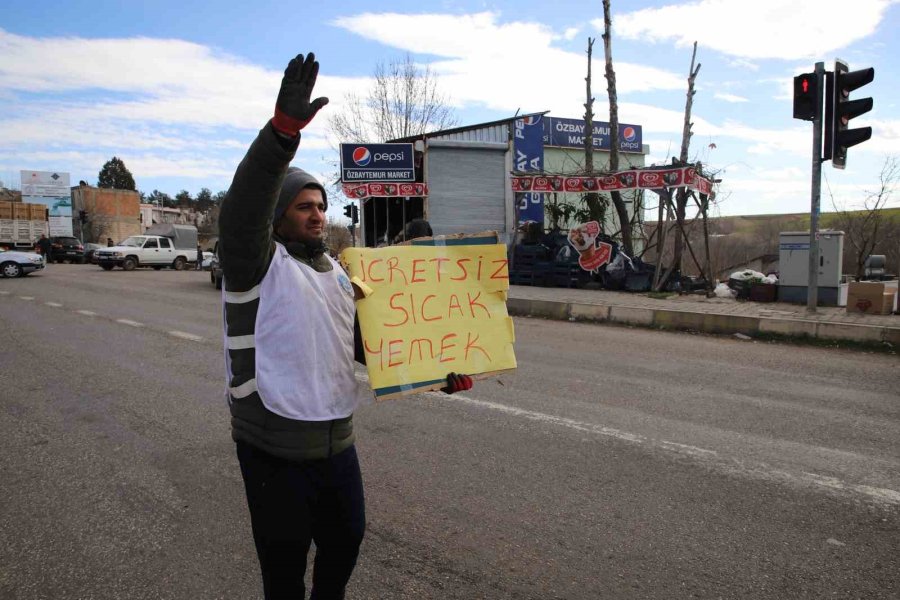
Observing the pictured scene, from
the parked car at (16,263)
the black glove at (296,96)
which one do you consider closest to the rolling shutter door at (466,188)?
the parked car at (16,263)

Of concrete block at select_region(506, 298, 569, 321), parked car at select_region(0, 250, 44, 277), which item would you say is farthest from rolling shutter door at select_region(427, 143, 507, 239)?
parked car at select_region(0, 250, 44, 277)

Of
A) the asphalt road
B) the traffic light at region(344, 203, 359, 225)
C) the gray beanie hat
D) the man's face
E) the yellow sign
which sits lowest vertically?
the asphalt road

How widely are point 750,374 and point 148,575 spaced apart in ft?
21.1

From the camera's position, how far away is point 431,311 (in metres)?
2.57

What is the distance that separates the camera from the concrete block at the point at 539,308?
1248 cm

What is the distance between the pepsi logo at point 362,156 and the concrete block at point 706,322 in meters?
10.2

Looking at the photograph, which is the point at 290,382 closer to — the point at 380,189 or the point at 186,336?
the point at 186,336

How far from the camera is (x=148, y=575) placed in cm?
297

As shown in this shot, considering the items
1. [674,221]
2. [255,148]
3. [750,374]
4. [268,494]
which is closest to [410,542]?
[268,494]

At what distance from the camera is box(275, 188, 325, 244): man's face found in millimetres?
2010

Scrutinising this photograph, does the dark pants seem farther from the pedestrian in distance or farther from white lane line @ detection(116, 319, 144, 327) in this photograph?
the pedestrian in distance

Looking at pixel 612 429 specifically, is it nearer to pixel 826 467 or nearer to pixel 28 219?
pixel 826 467

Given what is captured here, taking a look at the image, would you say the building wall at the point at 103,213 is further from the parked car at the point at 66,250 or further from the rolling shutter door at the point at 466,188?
the rolling shutter door at the point at 466,188

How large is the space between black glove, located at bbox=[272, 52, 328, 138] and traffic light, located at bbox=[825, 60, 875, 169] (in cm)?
1081
